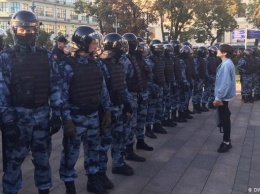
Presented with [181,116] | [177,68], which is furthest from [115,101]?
[181,116]

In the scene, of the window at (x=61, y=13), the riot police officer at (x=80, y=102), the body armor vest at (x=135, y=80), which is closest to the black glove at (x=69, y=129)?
the riot police officer at (x=80, y=102)

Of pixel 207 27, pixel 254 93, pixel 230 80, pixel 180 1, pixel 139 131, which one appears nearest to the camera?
pixel 230 80

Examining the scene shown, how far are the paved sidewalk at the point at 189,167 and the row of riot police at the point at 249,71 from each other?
3.96 metres

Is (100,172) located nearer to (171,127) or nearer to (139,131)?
(139,131)

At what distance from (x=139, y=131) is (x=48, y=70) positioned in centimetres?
271

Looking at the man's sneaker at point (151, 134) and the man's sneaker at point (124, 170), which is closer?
the man's sneaker at point (124, 170)

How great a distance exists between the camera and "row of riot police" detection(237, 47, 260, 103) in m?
10.7

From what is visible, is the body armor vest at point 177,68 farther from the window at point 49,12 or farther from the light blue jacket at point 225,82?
the window at point 49,12

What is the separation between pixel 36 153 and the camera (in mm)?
3297

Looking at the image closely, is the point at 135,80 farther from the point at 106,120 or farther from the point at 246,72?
the point at 246,72

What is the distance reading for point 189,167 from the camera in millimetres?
4855

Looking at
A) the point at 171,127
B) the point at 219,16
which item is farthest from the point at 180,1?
the point at 171,127

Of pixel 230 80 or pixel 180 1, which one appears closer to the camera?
pixel 230 80

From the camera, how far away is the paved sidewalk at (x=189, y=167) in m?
4.10
